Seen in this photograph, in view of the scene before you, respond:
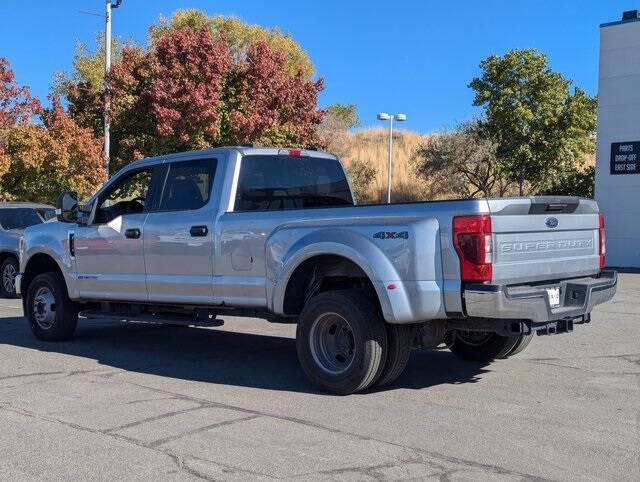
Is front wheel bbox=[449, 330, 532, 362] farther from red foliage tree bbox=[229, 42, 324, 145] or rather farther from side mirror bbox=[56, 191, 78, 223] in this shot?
red foliage tree bbox=[229, 42, 324, 145]

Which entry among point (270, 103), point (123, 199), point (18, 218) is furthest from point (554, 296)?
point (270, 103)

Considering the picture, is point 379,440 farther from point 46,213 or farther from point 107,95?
point 107,95

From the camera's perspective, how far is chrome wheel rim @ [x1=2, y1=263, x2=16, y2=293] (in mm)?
14672

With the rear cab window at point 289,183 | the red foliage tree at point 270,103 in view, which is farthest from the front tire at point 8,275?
the red foliage tree at point 270,103

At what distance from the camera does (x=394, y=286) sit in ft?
20.2

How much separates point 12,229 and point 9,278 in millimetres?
1006

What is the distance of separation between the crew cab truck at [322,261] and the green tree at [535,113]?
26344mm

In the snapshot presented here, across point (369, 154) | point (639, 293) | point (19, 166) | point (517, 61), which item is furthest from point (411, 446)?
point (369, 154)

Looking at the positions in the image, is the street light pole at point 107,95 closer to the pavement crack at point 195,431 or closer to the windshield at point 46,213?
the windshield at point 46,213

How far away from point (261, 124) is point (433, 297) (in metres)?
20.4

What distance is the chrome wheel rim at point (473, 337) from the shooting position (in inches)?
308

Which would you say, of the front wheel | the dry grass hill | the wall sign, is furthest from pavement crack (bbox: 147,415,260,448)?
the dry grass hill

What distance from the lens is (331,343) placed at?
6.82m

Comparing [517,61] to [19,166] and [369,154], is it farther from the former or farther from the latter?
[369,154]
